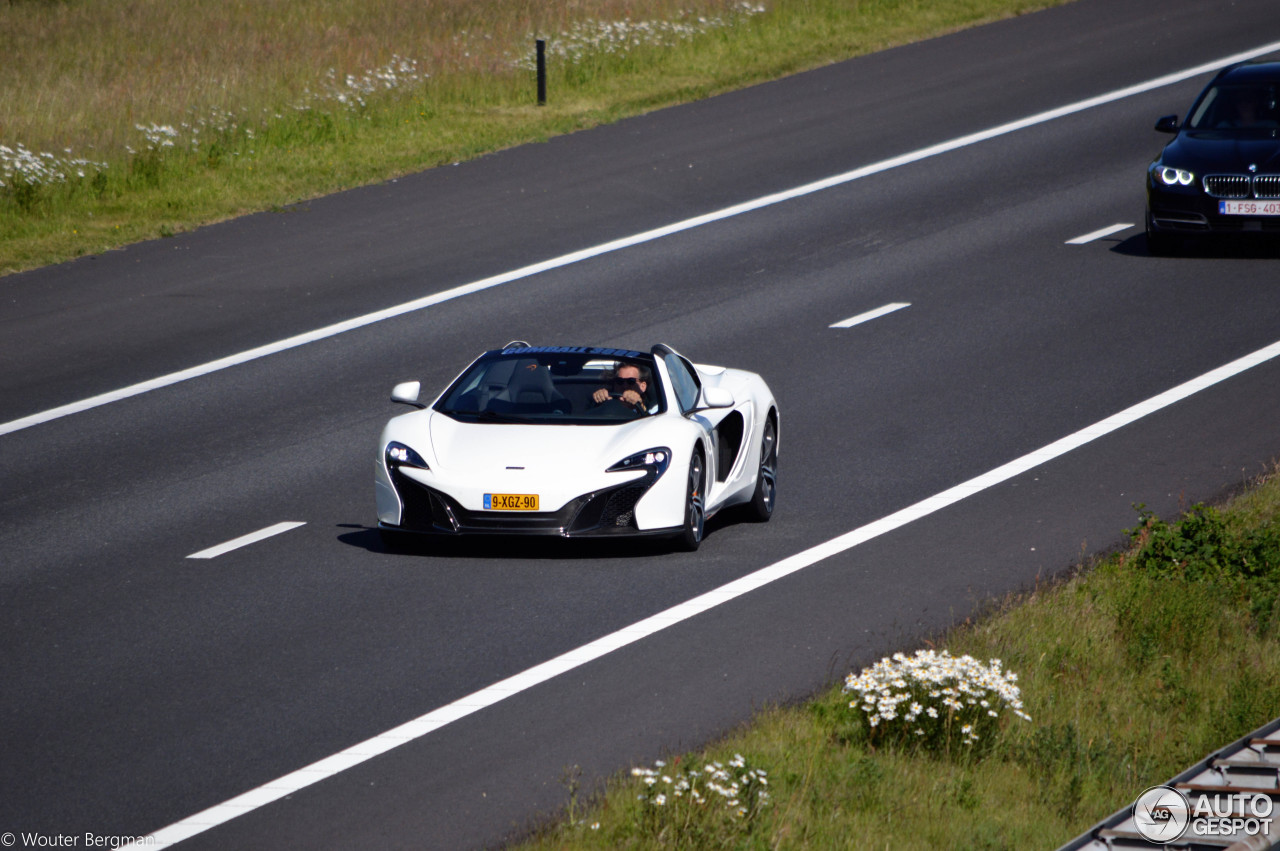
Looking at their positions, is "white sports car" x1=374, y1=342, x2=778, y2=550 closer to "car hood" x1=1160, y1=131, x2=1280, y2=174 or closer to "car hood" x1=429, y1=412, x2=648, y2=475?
"car hood" x1=429, y1=412, x2=648, y2=475

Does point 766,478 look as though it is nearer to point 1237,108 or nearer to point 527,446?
point 527,446

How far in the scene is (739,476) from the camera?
13258 millimetres

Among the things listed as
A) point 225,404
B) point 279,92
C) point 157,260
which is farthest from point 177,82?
point 225,404

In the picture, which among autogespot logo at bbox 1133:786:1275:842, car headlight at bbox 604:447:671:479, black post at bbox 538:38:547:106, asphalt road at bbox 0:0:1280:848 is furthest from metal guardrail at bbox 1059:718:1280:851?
black post at bbox 538:38:547:106

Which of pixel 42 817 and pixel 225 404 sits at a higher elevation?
pixel 42 817

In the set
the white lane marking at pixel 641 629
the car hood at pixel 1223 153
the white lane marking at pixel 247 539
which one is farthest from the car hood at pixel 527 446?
the car hood at pixel 1223 153

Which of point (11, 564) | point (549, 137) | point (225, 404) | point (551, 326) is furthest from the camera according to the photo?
point (549, 137)

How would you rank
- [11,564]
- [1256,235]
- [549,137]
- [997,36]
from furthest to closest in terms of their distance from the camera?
1. [997,36]
2. [549,137]
3. [1256,235]
4. [11,564]

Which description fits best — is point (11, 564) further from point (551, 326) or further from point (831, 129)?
point (831, 129)

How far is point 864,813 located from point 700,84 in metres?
25.4

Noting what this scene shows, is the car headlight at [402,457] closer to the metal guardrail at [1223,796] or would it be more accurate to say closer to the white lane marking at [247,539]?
the white lane marking at [247,539]

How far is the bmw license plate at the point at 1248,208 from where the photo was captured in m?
21.8

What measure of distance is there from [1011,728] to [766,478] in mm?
4996

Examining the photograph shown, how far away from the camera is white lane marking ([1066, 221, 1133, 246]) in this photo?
A: 2352cm
